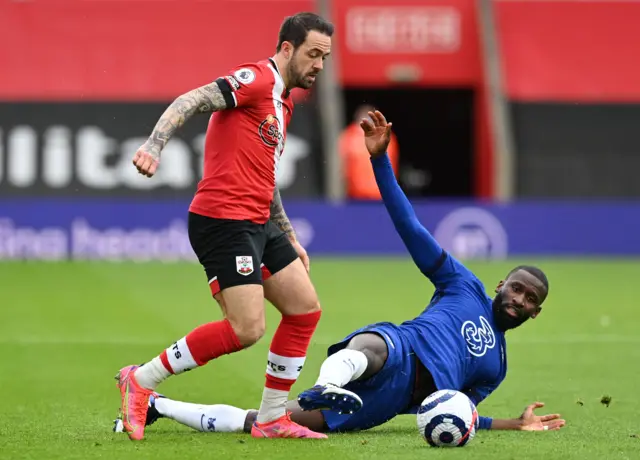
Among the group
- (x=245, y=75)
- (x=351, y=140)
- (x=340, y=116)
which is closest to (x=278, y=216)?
(x=245, y=75)

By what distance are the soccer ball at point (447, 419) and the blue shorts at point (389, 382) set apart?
37 cm

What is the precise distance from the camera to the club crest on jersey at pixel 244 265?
733 cm

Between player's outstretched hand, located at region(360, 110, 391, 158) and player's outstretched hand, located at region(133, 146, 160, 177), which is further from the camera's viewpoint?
player's outstretched hand, located at region(360, 110, 391, 158)

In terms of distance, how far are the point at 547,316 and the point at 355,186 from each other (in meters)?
9.43

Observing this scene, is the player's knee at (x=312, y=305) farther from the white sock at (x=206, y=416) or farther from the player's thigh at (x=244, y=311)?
the white sock at (x=206, y=416)

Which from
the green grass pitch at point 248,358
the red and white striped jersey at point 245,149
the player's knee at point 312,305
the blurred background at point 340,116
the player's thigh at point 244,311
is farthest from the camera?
the blurred background at point 340,116

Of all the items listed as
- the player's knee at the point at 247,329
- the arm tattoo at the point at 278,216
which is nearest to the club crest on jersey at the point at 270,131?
the arm tattoo at the point at 278,216

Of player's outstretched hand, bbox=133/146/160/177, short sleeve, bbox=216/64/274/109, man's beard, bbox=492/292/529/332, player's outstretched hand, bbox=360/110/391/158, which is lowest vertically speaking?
man's beard, bbox=492/292/529/332

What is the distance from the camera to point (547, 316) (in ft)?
51.0

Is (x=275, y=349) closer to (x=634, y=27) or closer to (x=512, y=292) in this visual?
(x=512, y=292)

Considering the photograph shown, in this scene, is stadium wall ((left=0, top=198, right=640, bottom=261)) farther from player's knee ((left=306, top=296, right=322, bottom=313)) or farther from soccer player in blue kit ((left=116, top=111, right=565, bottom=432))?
player's knee ((left=306, top=296, right=322, bottom=313))

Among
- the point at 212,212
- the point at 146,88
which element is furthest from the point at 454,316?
the point at 146,88

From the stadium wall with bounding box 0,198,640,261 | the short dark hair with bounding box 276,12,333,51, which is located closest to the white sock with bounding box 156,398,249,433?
the short dark hair with bounding box 276,12,333,51

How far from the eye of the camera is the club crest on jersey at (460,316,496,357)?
25.2 feet
